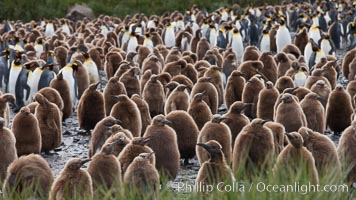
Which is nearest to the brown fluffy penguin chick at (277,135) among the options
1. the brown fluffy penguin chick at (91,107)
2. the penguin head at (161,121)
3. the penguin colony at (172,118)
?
the penguin colony at (172,118)

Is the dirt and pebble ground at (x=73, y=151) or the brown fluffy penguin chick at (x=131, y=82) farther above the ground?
the brown fluffy penguin chick at (x=131, y=82)

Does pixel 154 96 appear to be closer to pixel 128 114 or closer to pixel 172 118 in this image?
pixel 128 114

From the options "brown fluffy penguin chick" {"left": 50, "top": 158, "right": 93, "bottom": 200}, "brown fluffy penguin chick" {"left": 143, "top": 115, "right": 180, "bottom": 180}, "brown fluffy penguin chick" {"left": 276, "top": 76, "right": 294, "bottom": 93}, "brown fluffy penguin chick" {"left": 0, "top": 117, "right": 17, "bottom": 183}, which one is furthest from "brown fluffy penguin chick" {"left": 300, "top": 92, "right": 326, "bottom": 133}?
"brown fluffy penguin chick" {"left": 50, "top": 158, "right": 93, "bottom": 200}

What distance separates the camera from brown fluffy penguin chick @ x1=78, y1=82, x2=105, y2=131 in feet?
35.4

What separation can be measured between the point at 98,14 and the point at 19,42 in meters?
15.0

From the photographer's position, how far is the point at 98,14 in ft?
115

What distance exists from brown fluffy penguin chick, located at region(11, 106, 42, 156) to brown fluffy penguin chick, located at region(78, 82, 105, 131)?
1.84 m

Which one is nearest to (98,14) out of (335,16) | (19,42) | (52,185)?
(335,16)

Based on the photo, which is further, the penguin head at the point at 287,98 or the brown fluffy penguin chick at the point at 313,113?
the brown fluffy penguin chick at the point at 313,113

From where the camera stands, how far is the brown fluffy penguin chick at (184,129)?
8.95 m

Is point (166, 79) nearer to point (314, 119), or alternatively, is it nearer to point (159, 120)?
point (314, 119)

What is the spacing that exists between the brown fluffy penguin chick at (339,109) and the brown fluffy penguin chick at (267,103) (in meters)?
0.77

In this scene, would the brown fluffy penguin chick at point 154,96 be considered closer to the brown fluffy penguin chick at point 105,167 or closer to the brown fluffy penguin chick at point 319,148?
the brown fluffy penguin chick at point 319,148

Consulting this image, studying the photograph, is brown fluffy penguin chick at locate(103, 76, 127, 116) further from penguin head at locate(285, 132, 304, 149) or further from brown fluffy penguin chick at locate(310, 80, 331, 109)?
penguin head at locate(285, 132, 304, 149)
